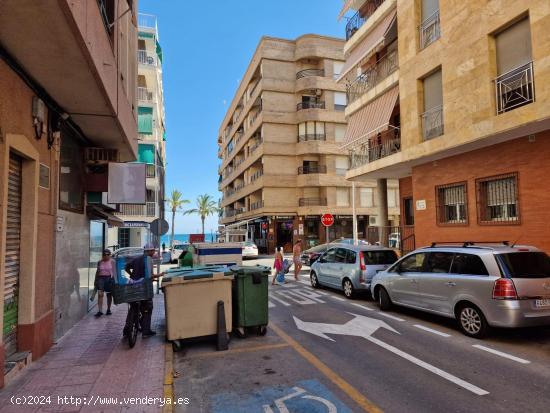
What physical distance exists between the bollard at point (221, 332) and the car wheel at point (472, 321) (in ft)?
14.8

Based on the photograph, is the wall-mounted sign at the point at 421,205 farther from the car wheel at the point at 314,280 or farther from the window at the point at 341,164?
the window at the point at 341,164

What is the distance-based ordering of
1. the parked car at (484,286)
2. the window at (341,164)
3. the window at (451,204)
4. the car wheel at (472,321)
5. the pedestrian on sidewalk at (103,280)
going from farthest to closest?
the window at (341,164)
the window at (451,204)
the pedestrian on sidewalk at (103,280)
the car wheel at (472,321)
the parked car at (484,286)

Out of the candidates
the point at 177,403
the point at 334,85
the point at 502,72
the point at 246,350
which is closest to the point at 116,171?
the point at 246,350

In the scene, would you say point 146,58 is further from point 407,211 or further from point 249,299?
point 249,299

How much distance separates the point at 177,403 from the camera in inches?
172

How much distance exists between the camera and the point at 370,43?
54.8ft

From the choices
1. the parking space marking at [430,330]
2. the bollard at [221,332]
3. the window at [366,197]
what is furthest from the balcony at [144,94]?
the parking space marking at [430,330]

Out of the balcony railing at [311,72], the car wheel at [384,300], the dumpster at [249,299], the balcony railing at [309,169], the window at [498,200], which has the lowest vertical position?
the car wheel at [384,300]

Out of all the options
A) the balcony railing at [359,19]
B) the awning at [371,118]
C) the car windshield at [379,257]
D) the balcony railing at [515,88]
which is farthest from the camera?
the balcony railing at [359,19]

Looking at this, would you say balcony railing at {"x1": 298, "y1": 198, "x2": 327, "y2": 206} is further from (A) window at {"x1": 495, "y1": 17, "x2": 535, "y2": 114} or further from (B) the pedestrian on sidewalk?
(B) the pedestrian on sidewalk

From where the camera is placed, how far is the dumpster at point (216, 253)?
14.4 metres

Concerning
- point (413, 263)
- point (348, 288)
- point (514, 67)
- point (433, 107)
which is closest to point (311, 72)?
point (433, 107)

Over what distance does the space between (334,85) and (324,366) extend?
120ft

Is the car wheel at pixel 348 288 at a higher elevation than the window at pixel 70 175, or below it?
below
